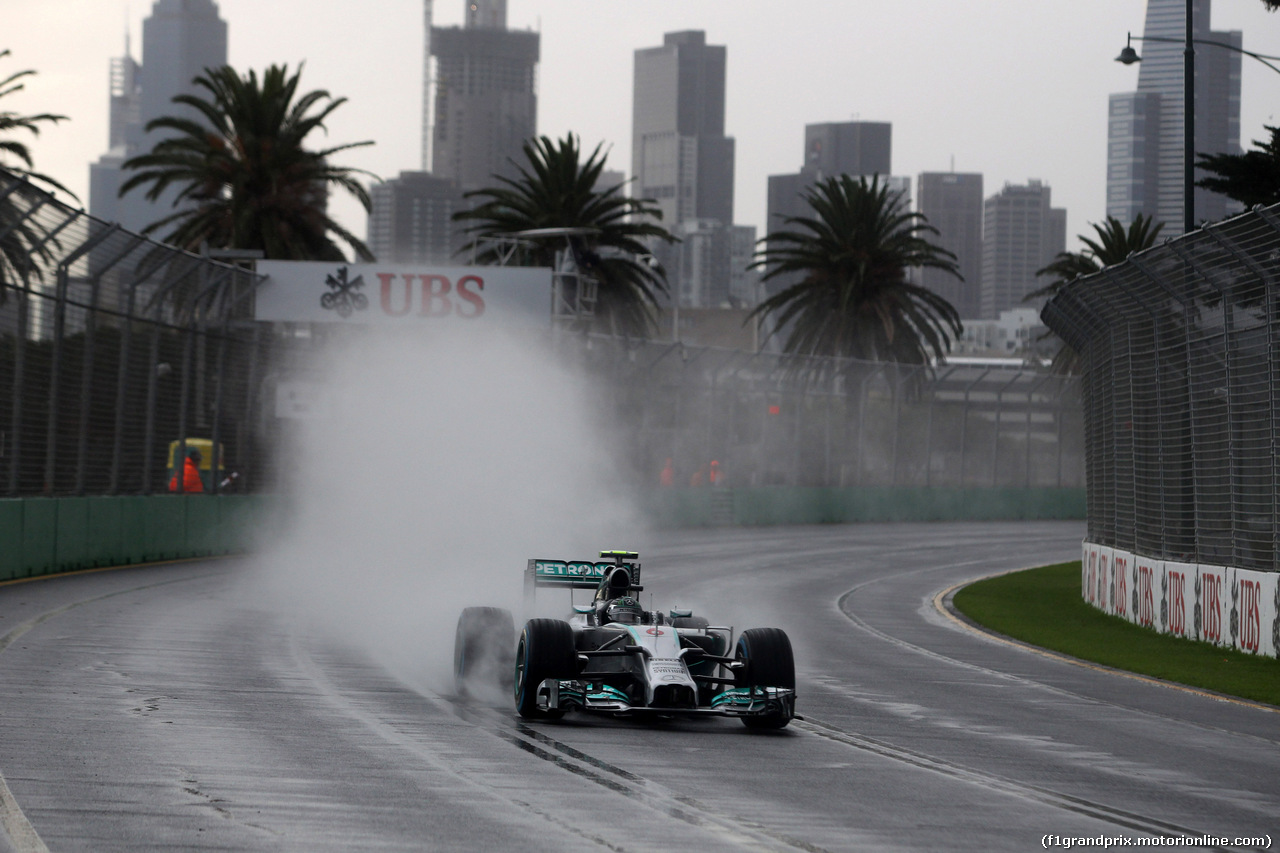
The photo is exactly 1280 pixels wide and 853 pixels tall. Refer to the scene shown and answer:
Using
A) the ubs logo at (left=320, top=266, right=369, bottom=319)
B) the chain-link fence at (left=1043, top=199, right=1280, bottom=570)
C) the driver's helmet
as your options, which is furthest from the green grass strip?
the ubs logo at (left=320, top=266, right=369, bottom=319)

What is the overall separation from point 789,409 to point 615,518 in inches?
318

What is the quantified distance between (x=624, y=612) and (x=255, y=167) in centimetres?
3368

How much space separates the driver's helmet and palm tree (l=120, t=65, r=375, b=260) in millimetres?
32914

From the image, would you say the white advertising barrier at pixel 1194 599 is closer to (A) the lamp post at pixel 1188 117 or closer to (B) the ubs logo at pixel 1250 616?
(B) the ubs logo at pixel 1250 616

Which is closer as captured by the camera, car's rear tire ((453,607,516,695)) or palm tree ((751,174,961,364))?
car's rear tire ((453,607,516,695))

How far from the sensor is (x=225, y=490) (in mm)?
31250

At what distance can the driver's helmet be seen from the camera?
1129cm

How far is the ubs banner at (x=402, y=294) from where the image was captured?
130ft

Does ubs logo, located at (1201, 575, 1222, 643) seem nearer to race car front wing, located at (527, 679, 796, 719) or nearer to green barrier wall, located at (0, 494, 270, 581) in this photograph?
race car front wing, located at (527, 679, 796, 719)

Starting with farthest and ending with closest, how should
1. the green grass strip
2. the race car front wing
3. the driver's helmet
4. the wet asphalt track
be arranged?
the green grass strip → the driver's helmet → the race car front wing → the wet asphalt track

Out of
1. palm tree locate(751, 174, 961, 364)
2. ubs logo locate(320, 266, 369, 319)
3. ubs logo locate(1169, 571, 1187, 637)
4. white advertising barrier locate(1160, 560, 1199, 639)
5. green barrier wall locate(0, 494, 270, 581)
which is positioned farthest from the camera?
palm tree locate(751, 174, 961, 364)

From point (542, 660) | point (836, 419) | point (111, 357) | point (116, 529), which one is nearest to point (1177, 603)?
point (542, 660)

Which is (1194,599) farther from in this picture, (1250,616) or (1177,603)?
(1250,616)

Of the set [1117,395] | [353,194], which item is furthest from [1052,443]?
[1117,395]
